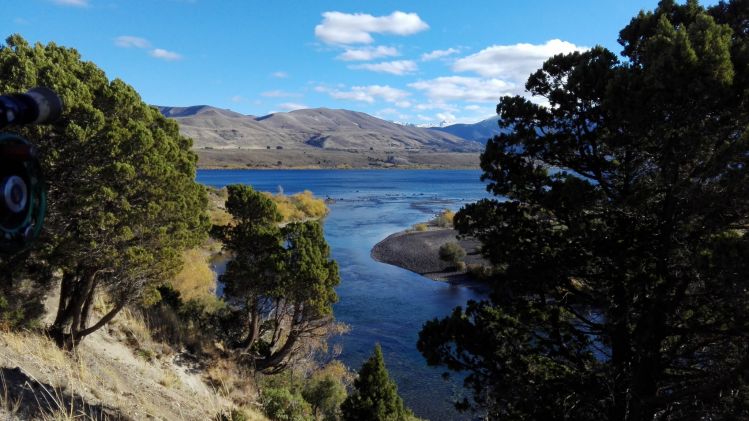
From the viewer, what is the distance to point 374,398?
14.7m

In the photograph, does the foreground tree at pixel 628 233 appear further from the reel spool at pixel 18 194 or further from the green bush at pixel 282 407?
the reel spool at pixel 18 194

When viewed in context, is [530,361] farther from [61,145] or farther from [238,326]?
[238,326]

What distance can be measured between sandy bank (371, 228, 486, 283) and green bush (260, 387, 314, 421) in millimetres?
27744

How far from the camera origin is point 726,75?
21.4ft

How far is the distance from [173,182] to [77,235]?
2.65 m

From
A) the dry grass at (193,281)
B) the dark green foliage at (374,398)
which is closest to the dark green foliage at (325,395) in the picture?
the dark green foliage at (374,398)

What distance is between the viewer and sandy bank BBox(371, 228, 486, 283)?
148ft

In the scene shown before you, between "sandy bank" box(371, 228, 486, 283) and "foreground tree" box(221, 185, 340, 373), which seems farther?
"sandy bank" box(371, 228, 486, 283)

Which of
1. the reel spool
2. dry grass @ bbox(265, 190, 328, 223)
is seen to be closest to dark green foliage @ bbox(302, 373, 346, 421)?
the reel spool

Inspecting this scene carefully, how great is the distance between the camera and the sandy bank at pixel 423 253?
45.1 meters

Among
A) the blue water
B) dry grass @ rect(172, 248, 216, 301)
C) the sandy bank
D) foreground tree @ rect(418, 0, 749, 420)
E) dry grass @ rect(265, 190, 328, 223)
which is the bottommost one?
the blue water

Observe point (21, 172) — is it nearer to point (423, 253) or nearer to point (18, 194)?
point (18, 194)

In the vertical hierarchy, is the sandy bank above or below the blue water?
above

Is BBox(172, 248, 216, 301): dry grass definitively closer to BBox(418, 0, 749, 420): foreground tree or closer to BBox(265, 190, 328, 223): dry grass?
BBox(418, 0, 749, 420): foreground tree
